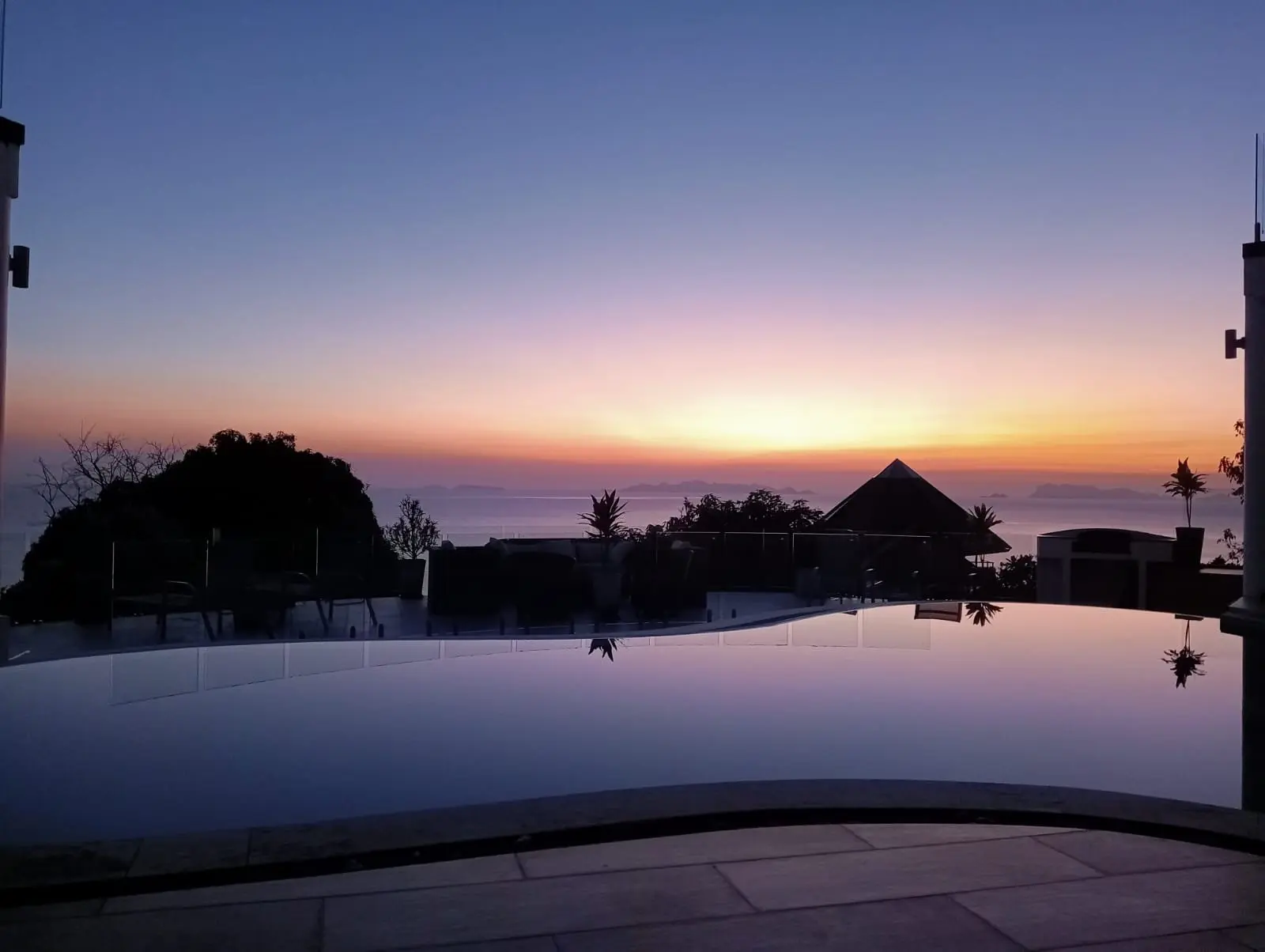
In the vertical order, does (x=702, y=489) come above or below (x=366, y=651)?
above

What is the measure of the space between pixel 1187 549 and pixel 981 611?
252 centimetres

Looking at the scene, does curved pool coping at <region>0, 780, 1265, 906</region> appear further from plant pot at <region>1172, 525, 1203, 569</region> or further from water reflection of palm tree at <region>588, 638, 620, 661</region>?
plant pot at <region>1172, 525, 1203, 569</region>

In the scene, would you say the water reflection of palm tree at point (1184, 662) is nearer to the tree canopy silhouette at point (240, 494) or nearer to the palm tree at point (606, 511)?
the palm tree at point (606, 511)

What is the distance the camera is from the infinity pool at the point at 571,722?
13.6 ft

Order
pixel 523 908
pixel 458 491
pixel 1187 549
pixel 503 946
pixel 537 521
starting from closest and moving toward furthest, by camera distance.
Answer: pixel 503 946 → pixel 523 908 → pixel 1187 549 → pixel 537 521 → pixel 458 491

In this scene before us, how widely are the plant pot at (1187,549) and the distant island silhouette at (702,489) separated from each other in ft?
29.0

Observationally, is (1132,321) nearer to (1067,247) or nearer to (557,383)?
(1067,247)

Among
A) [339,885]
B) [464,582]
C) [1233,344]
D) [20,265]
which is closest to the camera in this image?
[339,885]

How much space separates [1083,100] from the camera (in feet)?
28.4

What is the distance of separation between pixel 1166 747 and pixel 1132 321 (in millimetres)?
8314

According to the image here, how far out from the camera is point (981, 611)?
10.0 m

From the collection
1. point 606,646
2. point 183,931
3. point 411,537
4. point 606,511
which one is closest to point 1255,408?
point 606,646

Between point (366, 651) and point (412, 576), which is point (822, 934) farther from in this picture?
point (412, 576)

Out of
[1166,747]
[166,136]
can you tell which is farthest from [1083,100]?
[166,136]
